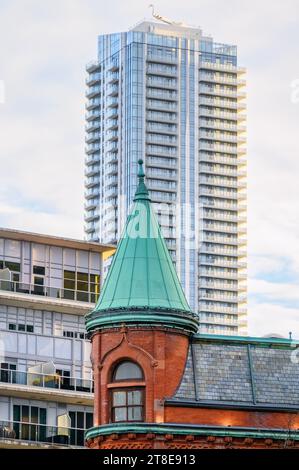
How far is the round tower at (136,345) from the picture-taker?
7131 cm

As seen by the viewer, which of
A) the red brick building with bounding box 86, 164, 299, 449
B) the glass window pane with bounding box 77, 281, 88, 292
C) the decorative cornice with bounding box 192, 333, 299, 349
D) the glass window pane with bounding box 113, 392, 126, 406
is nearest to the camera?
the red brick building with bounding box 86, 164, 299, 449

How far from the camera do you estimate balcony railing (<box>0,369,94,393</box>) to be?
10488 centimetres

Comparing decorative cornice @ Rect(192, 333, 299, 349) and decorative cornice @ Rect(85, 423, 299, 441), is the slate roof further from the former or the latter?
decorative cornice @ Rect(85, 423, 299, 441)

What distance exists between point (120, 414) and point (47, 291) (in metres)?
38.7

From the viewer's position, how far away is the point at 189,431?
231 feet

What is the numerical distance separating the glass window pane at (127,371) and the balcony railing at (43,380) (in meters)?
32.9

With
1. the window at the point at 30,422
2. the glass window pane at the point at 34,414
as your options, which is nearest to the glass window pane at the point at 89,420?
the window at the point at 30,422

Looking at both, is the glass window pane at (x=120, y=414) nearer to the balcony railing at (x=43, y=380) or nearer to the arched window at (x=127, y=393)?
the arched window at (x=127, y=393)

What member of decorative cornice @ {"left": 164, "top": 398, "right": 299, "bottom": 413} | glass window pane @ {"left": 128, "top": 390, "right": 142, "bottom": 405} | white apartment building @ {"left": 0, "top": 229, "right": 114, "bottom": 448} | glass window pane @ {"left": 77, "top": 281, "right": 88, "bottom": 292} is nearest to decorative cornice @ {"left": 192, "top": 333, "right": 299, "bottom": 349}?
decorative cornice @ {"left": 164, "top": 398, "right": 299, "bottom": 413}

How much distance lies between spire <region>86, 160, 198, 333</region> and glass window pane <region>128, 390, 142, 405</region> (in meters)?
3.12

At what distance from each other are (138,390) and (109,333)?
9.57ft
